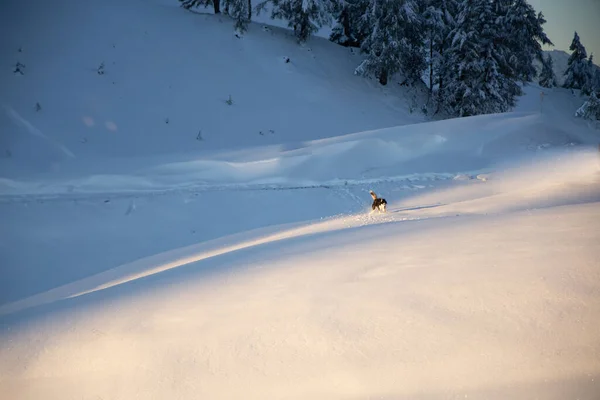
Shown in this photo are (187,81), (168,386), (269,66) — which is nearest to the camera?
(168,386)

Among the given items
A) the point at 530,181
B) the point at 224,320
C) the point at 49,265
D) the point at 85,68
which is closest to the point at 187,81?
the point at 85,68

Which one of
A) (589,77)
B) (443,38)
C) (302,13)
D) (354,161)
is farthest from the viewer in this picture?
(589,77)

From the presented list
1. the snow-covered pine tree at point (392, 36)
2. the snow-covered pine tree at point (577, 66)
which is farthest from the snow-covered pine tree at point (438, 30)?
the snow-covered pine tree at point (577, 66)

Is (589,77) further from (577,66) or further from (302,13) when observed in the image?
(302,13)

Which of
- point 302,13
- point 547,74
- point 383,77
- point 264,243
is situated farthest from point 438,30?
point 547,74

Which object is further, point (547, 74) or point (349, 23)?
point (547, 74)

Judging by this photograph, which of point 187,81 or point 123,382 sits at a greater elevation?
point 187,81

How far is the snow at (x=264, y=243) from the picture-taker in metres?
2.19

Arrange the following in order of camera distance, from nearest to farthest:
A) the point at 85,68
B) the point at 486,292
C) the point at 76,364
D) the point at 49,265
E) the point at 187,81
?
1. the point at 76,364
2. the point at 486,292
3. the point at 49,265
4. the point at 85,68
5. the point at 187,81

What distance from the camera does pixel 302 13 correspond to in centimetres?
1902

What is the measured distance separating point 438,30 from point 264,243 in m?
18.6

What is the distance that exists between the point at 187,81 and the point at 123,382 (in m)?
14.2

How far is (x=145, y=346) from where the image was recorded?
101 inches

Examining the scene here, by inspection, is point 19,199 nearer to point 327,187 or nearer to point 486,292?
point 327,187
